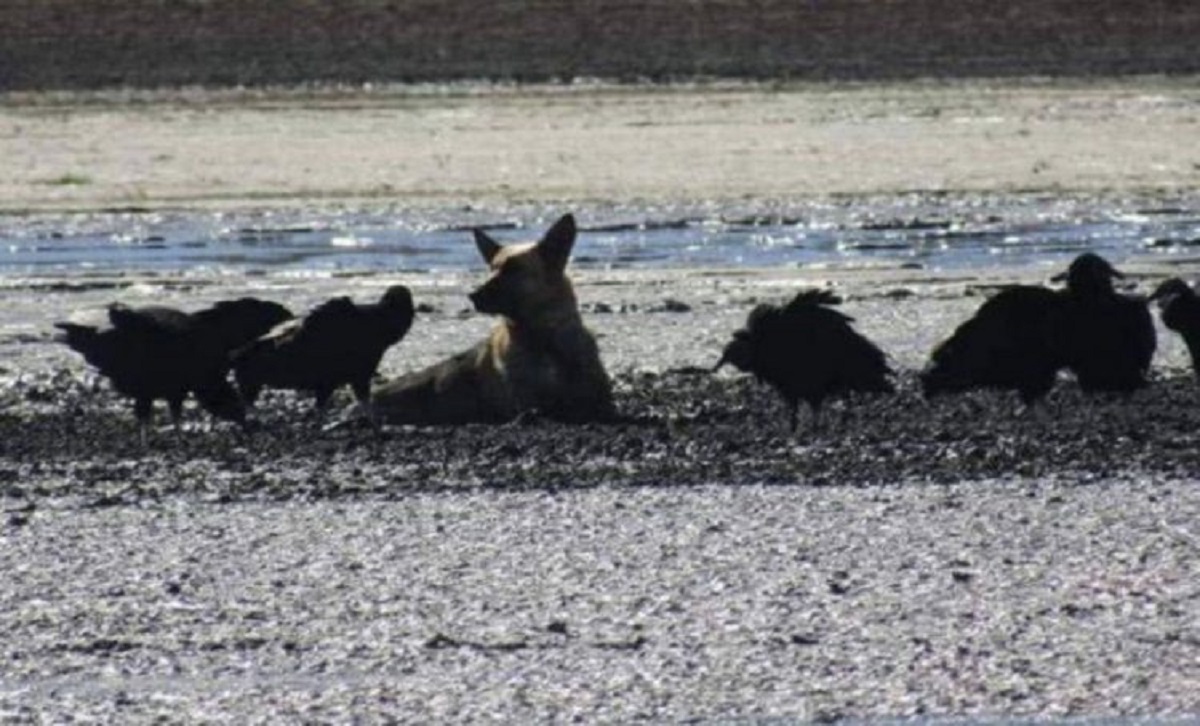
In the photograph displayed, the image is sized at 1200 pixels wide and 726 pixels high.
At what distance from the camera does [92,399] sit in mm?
13797

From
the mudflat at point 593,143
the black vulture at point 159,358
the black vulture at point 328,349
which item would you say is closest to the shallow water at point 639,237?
the mudflat at point 593,143

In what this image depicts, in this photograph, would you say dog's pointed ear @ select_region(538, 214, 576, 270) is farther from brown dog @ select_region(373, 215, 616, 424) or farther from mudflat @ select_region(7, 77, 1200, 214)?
mudflat @ select_region(7, 77, 1200, 214)

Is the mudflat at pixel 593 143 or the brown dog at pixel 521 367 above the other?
Result: the brown dog at pixel 521 367

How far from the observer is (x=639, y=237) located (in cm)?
2194

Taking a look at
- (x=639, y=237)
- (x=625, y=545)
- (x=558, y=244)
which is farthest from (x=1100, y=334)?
(x=639, y=237)

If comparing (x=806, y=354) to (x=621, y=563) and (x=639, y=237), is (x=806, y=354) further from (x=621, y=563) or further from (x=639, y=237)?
(x=639, y=237)

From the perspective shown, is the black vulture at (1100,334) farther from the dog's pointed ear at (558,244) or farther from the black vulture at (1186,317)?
the dog's pointed ear at (558,244)

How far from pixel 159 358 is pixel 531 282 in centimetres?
145

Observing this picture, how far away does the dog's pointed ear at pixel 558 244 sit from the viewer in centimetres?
1294

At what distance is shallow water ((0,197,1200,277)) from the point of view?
20125 millimetres

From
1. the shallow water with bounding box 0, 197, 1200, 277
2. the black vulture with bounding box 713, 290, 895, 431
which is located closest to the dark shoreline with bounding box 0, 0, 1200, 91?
the shallow water with bounding box 0, 197, 1200, 277

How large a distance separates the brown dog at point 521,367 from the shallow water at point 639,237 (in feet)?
22.1

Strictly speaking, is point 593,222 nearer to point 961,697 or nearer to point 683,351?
point 683,351

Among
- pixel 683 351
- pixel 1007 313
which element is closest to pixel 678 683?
pixel 1007 313
